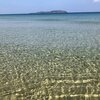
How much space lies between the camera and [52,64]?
1756 centimetres

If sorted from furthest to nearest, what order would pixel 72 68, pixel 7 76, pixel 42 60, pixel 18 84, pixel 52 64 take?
pixel 42 60, pixel 52 64, pixel 72 68, pixel 7 76, pixel 18 84

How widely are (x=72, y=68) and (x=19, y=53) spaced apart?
6.07m

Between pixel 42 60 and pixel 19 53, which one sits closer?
pixel 42 60

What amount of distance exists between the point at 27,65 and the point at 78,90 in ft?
17.8

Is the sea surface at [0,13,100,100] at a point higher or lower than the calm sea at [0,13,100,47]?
higher

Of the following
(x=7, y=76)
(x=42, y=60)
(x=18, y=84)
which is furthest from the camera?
(x=42, y=60)

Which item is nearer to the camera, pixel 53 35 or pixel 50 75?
pixel 50 75

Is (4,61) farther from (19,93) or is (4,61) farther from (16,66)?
(19,93)

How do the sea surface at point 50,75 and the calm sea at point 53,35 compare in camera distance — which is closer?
the sea surface at point 50,75

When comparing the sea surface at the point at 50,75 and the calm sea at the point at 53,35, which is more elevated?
the sea surface at the point at 50,75

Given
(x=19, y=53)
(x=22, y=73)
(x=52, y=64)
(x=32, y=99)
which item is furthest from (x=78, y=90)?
(x=19, y=53)

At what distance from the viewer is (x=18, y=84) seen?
13523 millimetres

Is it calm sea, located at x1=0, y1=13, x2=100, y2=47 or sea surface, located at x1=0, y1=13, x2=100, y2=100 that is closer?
sea surface, located at x1=0, y1=13, x2=100, y2=100

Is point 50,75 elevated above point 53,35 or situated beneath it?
elevated above
